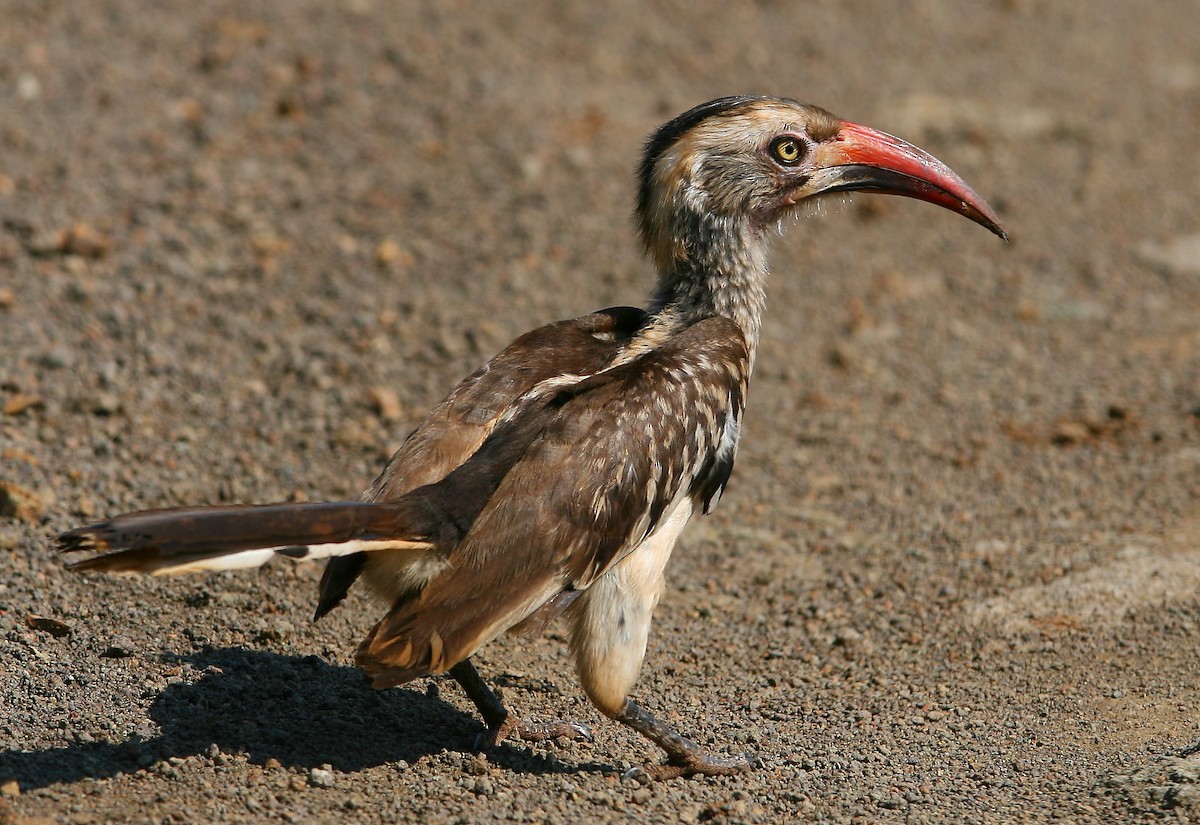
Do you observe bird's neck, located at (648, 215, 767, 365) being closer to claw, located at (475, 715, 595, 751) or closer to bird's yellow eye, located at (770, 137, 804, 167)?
bird's yellow eye, located at (770, 137, 804, 167)

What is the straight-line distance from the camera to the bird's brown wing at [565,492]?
4516mm

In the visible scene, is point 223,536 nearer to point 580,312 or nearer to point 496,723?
point 496,723

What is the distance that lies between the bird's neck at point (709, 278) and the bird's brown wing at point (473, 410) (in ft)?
0.83

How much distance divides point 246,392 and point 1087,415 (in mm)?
4746

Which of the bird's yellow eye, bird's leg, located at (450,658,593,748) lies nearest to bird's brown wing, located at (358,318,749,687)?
bird's leg, located at (450,658,593,748)

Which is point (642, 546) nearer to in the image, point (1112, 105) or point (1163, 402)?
point (1163, 402)

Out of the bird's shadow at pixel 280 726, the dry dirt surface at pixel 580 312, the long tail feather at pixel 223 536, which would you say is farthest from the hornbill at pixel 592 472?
the dry dirt surface at pixel 580 312

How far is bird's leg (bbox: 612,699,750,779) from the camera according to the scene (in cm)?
491

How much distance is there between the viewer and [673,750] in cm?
493

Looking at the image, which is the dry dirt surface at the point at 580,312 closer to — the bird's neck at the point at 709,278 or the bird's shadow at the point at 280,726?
the bird's shadow at the point at 280,726

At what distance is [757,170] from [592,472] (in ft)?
5.55

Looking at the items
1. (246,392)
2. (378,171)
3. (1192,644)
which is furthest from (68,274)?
(1192,644)

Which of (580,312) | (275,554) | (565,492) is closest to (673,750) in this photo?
(565,492)

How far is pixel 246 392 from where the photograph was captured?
24.9 feet
